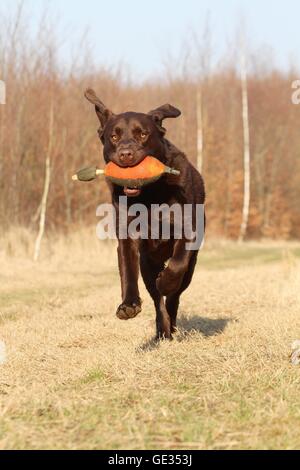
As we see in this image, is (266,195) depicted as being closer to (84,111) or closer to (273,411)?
(84,111)

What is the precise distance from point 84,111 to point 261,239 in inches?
523

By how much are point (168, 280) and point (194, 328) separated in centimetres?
182

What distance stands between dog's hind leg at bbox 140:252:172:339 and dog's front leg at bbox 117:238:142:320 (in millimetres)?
581

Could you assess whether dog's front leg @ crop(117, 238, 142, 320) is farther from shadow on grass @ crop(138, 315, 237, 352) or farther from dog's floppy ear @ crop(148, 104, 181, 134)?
dog's floppy ear @ crop(148, 104, 181, 134)

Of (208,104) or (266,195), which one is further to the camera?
(266,195)

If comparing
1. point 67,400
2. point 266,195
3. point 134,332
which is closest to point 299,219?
point 266,195

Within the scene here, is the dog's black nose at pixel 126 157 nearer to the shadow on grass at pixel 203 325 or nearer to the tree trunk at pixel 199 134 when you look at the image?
the shadow on grass at pixel 203 325

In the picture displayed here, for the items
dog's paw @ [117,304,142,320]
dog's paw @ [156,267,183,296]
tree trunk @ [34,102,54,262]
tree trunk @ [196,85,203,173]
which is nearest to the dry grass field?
dog's paw @ [117,304,142,320]

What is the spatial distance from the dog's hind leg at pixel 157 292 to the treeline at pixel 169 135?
32.9 feet

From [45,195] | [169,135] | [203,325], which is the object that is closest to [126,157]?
[203,325]

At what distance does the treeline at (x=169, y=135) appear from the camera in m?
15.7

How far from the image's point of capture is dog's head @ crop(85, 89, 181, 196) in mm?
5145

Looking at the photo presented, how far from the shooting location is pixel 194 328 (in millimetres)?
7016
